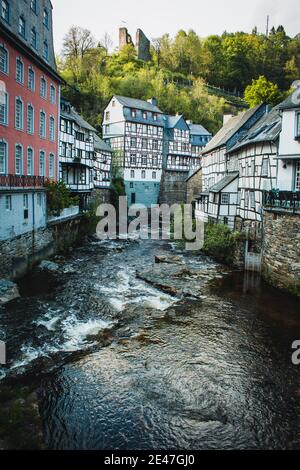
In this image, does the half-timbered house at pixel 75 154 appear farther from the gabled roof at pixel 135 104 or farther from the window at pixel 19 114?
the gabled roof at pixel 135 104

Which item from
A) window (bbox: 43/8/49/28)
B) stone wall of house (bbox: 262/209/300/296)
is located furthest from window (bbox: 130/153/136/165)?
stone wall of house (bbox: 262/209/300/296)

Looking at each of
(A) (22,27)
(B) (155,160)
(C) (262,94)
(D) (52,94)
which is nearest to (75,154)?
(D) (52,94)

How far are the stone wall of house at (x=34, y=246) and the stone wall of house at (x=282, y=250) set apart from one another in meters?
13.0

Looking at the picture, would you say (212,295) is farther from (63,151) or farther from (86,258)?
(63,151)

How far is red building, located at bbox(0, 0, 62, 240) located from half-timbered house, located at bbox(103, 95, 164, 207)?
19602mm

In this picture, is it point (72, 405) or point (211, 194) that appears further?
point (211, 194)

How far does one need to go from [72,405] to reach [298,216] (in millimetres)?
12877

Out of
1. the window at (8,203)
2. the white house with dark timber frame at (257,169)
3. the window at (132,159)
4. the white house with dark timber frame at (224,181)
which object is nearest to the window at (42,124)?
the window at (8,203)

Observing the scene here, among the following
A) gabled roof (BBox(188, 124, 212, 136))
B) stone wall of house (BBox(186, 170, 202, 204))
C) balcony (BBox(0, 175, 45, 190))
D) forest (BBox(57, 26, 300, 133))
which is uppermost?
forest (BBox(57, 26, 300, 133))

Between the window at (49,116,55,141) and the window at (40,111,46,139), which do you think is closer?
the window at (40,111,46,139)

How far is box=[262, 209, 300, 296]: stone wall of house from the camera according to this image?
53.8 feet

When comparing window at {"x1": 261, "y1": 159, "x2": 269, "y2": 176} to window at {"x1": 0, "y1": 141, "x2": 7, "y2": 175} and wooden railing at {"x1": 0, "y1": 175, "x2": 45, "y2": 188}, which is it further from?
window at {"x1": 0, "y1": 141, "x2": 7, "y2": 175}
